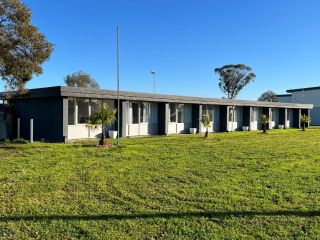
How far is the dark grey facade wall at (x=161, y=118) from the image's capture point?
93.2 ft

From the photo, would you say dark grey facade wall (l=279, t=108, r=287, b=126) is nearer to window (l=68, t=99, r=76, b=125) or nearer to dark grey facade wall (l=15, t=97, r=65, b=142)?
window (l=68, t=99, r=76, b=125)

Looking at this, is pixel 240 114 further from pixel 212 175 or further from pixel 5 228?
pixel 5 228

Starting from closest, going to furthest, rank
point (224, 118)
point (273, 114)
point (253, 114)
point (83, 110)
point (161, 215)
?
1. point (161, 215)
2. point (83, 110)
3. point (224, 118)
4. point (253, 114)
5. point (273, 114)

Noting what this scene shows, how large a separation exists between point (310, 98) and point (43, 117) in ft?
194

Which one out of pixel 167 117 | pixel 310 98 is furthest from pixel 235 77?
pixel 167 117

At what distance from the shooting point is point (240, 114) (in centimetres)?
3931

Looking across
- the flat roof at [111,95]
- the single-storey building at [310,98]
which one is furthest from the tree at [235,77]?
the flat roof at [111,95]

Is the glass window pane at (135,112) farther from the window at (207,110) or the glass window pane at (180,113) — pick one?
the window at (207,110)

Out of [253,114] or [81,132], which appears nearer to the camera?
[81,132]

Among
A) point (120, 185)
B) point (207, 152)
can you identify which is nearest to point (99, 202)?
point (120, 185)

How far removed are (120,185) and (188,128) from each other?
22631 mm

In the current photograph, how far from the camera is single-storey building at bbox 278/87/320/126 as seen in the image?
6488 centimetres

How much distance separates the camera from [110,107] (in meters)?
24.9

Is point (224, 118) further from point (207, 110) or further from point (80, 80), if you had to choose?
point (80, 80)
